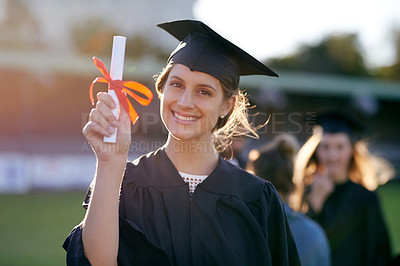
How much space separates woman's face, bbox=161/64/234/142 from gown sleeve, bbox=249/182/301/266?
1.59 feet

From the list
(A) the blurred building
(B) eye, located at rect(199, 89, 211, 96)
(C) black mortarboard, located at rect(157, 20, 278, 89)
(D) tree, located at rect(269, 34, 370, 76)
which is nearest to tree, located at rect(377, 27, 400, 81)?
(D) tree, located at rect(269, 34, 370, 76)

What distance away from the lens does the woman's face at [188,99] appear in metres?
2.25

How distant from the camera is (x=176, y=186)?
2.28 m

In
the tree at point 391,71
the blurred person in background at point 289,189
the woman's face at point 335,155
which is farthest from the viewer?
the tree at point 391,71

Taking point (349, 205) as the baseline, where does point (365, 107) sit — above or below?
above

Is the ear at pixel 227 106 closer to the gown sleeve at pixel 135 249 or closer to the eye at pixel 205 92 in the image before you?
the eye at pixel 205 92

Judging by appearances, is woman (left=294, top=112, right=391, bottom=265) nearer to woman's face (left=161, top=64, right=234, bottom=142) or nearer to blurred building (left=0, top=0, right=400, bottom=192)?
woman's face (left=161, top=64, right=234, bottom=142)

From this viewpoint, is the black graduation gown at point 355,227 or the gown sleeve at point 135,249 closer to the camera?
the gown sleeve at point 135,249

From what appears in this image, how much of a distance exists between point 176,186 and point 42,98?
67.6 feet

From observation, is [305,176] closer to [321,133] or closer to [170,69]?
[321,133]

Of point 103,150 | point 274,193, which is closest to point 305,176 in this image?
point 274,193

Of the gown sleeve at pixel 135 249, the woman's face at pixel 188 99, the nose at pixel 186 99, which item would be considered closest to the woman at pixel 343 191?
the woman's face at pixel 188 99

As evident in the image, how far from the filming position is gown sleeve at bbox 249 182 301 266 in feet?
7.59

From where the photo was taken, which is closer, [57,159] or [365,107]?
[57,159]
